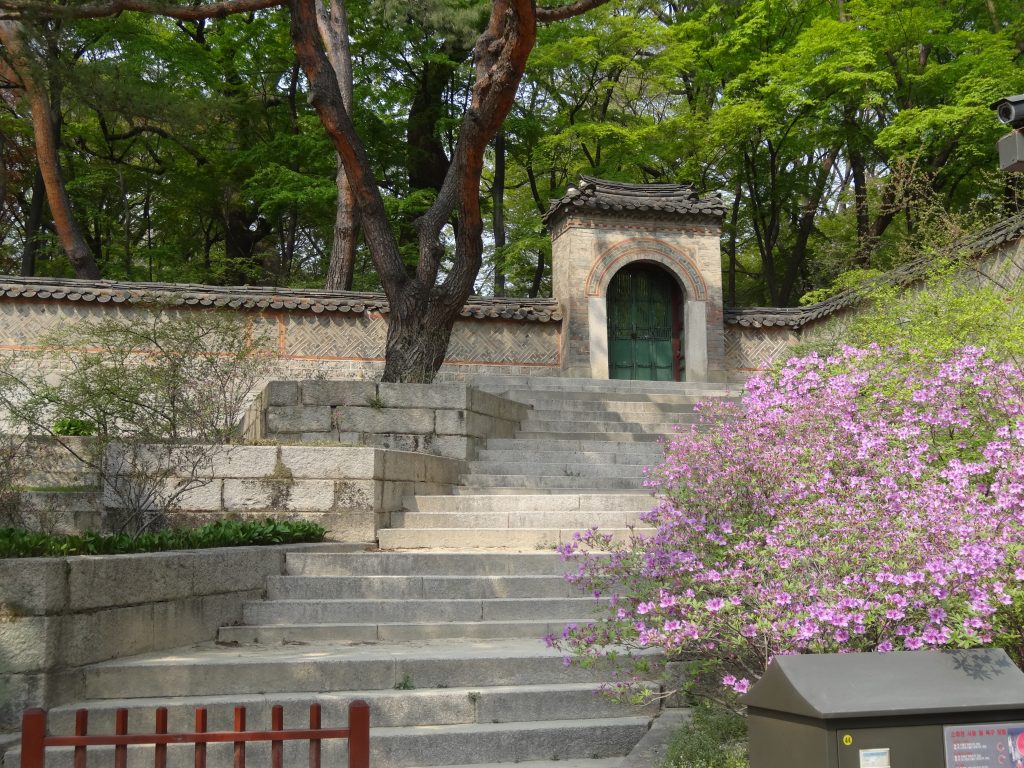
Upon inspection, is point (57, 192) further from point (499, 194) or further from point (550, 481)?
point (550, 481)

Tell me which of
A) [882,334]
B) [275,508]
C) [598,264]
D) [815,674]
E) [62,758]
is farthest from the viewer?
[598,264]

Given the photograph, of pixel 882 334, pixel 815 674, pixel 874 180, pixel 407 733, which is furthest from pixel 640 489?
pixel 874 180

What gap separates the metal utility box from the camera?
2619 millimetres

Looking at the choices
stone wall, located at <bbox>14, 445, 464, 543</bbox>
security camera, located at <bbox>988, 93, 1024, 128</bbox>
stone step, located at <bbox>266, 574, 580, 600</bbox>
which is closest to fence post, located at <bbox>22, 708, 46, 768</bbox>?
stone step, located at <bbox>266, 574, 580, 600</bbox>

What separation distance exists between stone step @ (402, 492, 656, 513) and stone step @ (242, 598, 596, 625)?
7.88 ft

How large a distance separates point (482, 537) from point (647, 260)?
11448mm

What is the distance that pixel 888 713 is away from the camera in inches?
104

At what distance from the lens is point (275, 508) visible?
838 centimetres

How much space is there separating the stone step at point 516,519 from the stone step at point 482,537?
0.76 ft

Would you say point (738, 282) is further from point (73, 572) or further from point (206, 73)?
point (73, 572)

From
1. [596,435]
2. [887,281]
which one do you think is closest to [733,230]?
[887,281]

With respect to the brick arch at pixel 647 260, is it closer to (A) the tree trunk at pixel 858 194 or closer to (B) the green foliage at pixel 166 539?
(A) the tree trunk at pixel 858 194

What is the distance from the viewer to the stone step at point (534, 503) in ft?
29.7

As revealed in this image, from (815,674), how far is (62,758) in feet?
12.7
